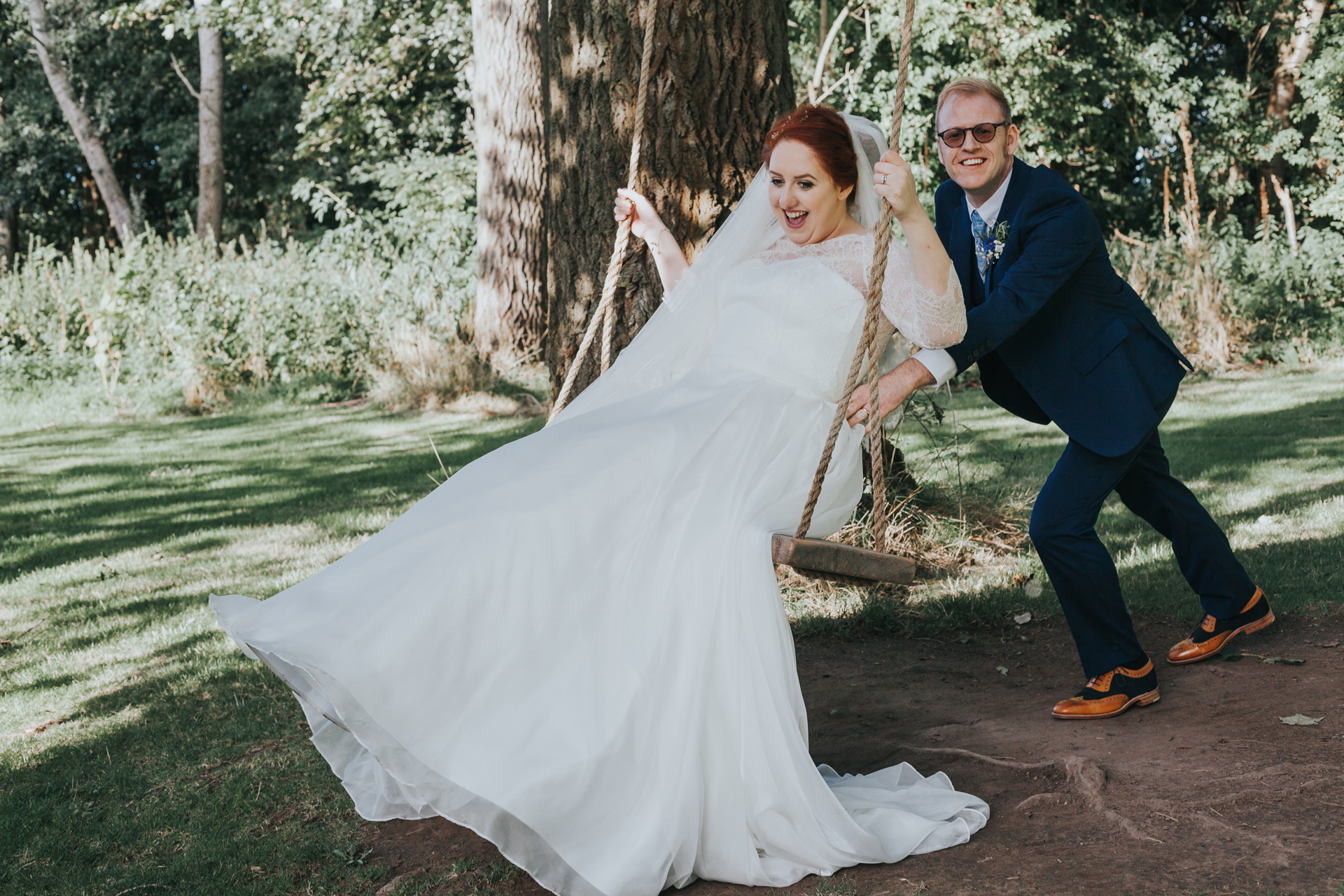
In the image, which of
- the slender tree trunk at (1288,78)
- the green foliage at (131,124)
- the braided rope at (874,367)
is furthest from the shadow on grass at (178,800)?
the green foliage at (131,124)

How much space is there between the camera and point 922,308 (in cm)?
299

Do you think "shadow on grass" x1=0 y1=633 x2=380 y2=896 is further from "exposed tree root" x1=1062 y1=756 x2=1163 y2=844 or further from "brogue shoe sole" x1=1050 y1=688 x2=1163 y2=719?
"brogue shoe sole" x1=1050 y1=688 x2=1163 y2=719

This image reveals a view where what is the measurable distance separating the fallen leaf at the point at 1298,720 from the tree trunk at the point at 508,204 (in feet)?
31.8

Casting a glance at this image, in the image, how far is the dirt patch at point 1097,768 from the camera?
2588 millimetres

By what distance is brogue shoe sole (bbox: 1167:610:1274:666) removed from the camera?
3939 mm

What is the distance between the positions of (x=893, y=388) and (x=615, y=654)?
111 centimetres

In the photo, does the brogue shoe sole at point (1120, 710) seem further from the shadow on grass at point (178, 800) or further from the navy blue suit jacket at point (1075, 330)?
the shadow on grass at point (178, 800)

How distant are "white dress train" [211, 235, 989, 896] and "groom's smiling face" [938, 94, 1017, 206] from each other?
637 mm

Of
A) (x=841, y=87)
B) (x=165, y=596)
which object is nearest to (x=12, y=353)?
(x=165, y=596)

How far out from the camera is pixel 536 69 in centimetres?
1198

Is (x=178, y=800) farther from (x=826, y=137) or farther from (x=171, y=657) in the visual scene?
(x=826, y=137)

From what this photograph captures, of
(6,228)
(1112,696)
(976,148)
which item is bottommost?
(1112,696)

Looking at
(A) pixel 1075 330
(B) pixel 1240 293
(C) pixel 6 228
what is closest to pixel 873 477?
(A) pixel 1075 330

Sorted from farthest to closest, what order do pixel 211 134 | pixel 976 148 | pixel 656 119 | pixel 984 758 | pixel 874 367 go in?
pixel 211 134 < pixel 656 119 < pixel 976 148 < pixel 984 758 < pixel 874 367
